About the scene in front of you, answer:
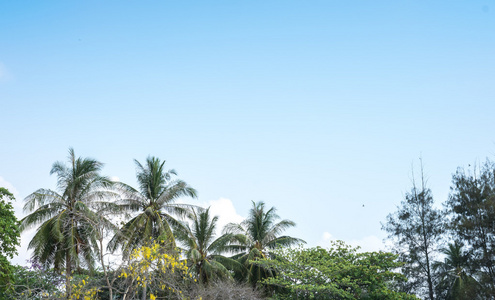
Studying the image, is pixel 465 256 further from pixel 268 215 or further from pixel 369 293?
pixel 268 215

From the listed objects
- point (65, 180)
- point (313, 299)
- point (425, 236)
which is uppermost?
point (65, 180)

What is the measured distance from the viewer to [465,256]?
22781mm

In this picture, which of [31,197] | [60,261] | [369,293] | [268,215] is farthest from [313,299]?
[31,197]

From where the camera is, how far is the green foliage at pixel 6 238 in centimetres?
1541

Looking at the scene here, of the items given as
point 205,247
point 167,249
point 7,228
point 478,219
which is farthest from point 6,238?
point 478,219

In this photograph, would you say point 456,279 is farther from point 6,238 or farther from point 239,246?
point 6,238

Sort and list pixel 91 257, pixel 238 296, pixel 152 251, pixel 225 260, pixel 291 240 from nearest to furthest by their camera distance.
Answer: pixel 152 251
pixel 238 296
pixel 91 257
pixel 225 260
pixel 291 240

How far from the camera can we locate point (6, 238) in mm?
15773

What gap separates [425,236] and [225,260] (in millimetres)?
10636

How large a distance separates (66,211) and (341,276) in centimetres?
1202

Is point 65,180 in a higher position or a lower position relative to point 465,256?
higher

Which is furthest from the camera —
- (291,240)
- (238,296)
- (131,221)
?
(291,240)

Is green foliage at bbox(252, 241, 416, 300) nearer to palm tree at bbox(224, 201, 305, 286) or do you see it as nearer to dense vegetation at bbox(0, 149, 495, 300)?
dense vegetation at bbox(0, 149, 495, 300)

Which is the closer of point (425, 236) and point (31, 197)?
point (31, 197)
